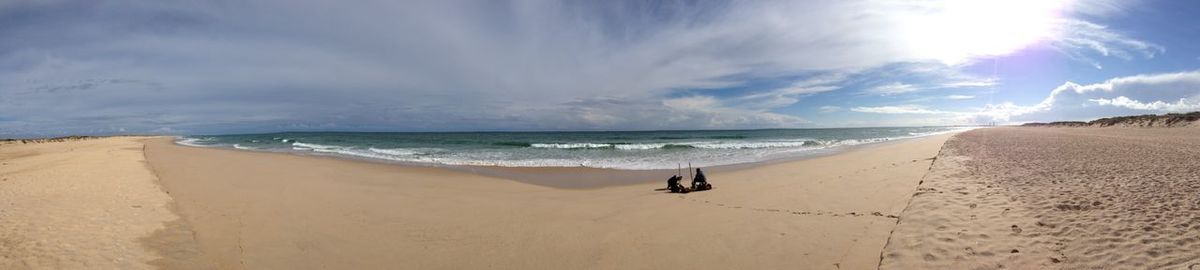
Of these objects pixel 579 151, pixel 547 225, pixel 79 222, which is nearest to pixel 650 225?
pixel 547 225

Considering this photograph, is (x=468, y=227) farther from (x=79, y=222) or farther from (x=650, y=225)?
(x=79, y=222)

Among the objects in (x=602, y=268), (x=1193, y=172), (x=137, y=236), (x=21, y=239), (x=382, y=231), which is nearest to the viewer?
(x=602, y=268)

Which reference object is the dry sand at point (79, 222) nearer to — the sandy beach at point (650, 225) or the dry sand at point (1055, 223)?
the sandy beach at point (650, 225)

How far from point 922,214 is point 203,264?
10122 millimetres

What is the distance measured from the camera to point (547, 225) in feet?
25.7

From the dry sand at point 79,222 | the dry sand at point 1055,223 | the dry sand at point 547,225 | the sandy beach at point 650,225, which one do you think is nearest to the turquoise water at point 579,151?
the dry sand at point 547,225

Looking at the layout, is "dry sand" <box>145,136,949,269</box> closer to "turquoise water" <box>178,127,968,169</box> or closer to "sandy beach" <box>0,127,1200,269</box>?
"sandy beach" <box>0,127,1200,269</box>

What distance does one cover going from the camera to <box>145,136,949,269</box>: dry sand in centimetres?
594

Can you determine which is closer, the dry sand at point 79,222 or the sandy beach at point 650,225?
the sandy beach at point 650,225

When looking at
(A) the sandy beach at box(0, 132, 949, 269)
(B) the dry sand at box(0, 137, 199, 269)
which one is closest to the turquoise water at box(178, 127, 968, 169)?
(A) the sandy beach at box(0, 132, 949, 269)

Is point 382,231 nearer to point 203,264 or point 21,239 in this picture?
point 203,264

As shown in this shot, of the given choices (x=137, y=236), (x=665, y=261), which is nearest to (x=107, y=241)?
(x=137, y=236)

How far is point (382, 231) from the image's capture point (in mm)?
7516

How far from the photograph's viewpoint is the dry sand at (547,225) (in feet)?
19.5
